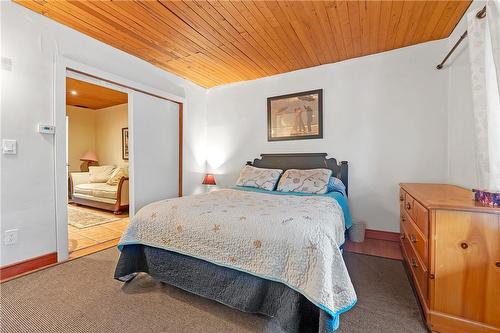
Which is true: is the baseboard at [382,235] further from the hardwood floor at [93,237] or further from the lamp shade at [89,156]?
the lamp shade at [89,156]

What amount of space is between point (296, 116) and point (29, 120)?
10.2 ft

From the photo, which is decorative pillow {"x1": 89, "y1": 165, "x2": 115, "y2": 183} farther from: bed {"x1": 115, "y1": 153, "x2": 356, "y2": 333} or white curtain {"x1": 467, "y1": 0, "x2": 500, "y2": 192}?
white curtain {"x1": 467, "y1": 0, "x2": 500, "y2": 192}

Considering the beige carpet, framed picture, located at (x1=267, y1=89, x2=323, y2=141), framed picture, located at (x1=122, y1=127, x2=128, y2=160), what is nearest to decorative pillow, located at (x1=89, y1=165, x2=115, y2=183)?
framed picture, located at (x1=122, y1=127, x2=128, y2=160)

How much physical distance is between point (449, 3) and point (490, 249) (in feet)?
6.88

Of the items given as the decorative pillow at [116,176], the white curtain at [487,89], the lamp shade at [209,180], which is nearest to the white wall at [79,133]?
the decorative pillow at [116,176]

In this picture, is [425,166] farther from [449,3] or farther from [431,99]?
[449,3]

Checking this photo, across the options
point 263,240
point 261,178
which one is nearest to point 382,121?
point 261,178

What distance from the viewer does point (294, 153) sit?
3504 mm

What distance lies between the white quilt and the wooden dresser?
0.56 metres

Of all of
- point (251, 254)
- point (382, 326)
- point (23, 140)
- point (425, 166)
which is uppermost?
point (23, 140)

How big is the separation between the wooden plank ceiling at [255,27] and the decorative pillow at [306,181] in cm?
155

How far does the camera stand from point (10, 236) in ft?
6.51

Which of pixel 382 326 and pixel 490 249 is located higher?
pixel 490 249

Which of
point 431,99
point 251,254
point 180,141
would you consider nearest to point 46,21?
point 180,141
